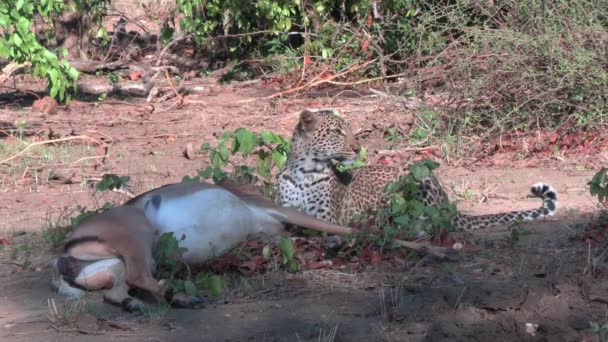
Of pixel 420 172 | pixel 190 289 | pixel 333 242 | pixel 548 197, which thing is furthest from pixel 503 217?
pixel 190 289

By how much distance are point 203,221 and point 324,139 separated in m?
1.76

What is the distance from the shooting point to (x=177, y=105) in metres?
13.0

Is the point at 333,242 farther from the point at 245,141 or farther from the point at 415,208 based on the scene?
the point at 245,141

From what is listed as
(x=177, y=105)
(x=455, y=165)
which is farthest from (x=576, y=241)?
(x=177, y=105)

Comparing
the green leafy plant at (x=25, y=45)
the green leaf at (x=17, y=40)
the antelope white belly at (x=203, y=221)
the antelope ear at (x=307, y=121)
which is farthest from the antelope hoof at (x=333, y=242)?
the green leaf at (x=17, y=40)

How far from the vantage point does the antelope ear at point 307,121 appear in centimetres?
761

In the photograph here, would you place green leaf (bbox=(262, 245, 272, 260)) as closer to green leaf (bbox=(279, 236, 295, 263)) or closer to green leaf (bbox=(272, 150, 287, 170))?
green leaf (bbox=(279, 236, 295, 263))

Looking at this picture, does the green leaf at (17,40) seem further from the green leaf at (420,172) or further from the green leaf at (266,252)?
the green leaf at (420,172)

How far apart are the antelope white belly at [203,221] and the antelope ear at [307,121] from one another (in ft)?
4.47

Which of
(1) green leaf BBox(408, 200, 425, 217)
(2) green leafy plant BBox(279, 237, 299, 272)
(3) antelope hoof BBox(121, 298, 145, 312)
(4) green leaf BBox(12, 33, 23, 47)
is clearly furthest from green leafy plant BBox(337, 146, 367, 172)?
(4) green leaf BBox(12, 33, 23, 47)

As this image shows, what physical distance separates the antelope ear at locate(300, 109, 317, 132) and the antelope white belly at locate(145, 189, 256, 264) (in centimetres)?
136

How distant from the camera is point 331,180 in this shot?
754 centimetres

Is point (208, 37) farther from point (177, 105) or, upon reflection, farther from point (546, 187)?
point (546, 187)

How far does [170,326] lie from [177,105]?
808 cm
